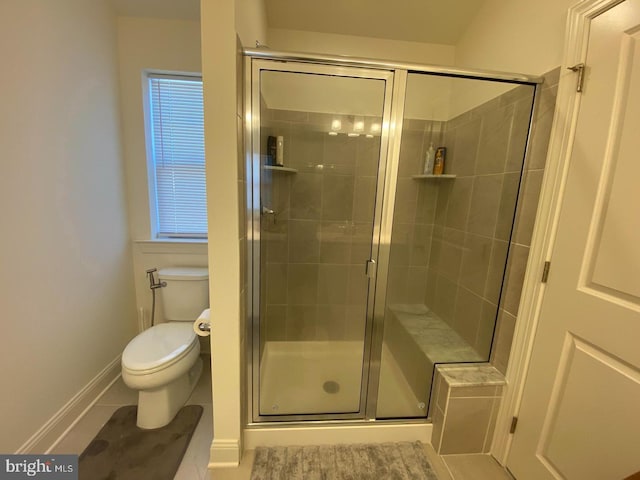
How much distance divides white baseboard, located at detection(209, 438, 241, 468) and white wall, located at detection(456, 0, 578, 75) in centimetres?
235

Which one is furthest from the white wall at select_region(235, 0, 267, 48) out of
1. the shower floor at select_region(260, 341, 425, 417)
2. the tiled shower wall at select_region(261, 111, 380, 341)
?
the shower floor at select_region(260, 341, 425, 417)

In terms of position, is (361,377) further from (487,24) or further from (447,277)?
(487,24)

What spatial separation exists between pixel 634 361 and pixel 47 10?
2895 mm

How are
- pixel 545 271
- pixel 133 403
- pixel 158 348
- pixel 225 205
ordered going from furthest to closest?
pixel 133 403, pixel 158 348, pixel 545 271, pixel 225 205

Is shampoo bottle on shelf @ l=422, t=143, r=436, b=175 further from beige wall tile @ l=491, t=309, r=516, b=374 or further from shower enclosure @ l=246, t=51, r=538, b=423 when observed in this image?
beige wall tile @ l=491, t=309, r=516, b=374

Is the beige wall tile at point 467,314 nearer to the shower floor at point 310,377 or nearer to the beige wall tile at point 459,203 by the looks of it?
the beige wall tile at point 459,203

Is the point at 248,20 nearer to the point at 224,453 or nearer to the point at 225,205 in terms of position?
the point at 225,205

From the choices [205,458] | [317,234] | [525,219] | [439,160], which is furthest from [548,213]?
[205,458]

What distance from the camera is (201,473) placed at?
4.16ft

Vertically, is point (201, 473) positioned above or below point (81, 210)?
below

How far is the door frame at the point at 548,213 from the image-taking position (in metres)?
1.05

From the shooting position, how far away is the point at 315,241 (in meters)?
2.06

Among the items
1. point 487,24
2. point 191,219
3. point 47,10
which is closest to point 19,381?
point 191,219

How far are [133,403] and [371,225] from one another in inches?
73.6
